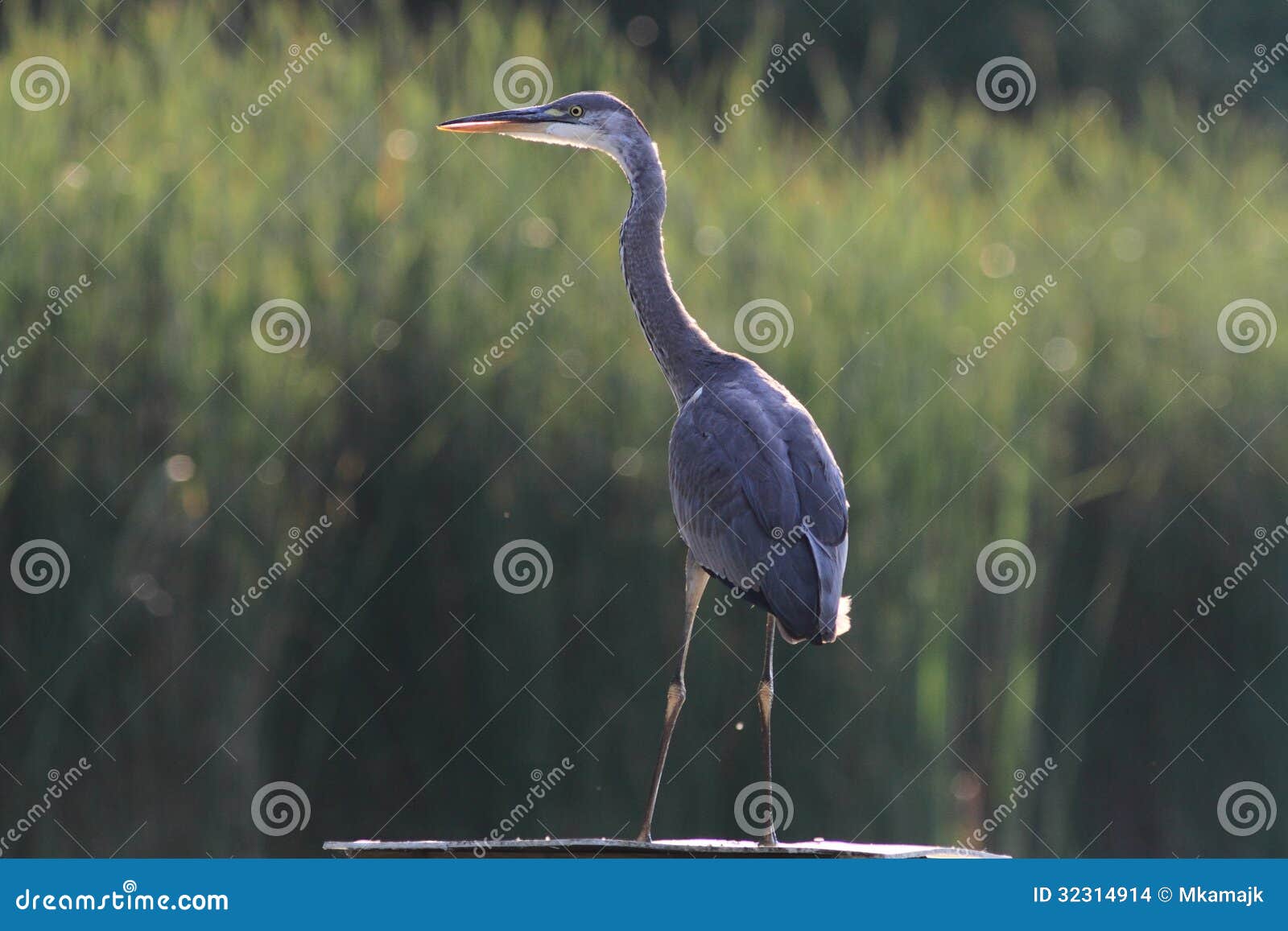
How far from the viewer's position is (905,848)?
4078 mm

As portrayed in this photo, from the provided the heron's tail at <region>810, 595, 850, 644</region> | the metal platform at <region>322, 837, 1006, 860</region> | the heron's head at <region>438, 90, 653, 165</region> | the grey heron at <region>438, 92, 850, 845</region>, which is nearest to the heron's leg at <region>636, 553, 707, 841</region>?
the grey heron at <region>438, 92, 850, 845</region>

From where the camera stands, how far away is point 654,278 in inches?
208

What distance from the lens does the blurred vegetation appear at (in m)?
5.53

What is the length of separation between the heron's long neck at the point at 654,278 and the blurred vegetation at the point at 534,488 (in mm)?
716

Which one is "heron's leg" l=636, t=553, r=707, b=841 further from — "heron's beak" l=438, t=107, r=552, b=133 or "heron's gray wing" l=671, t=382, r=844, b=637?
"heron's beak" l=438, t=107, r=552, b=133

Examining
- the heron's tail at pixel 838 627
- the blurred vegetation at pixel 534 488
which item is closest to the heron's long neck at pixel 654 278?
the blurred vegetation at pixel 534 488

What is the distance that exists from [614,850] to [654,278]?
207 centimetres

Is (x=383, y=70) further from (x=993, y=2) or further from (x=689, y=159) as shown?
(x=993, y=2)

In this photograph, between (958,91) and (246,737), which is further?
(958,91)

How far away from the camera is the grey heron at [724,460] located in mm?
4656

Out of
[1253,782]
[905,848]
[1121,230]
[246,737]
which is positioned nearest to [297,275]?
[246,737]

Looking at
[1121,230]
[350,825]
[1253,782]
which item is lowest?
[350,825]

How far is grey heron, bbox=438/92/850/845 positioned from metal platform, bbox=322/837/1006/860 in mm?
709

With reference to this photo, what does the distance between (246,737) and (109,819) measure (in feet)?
1.68
